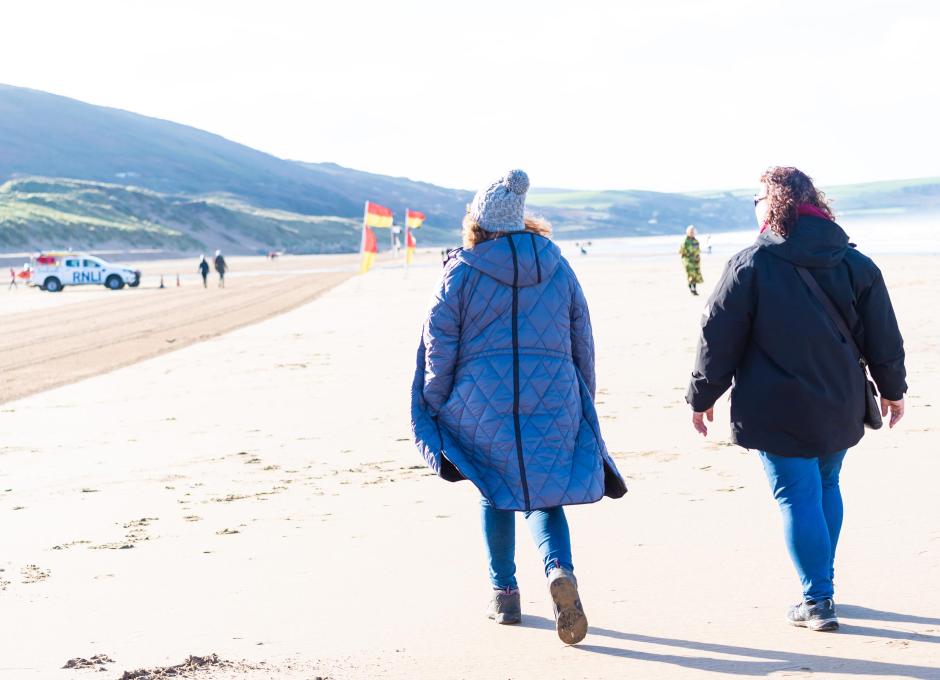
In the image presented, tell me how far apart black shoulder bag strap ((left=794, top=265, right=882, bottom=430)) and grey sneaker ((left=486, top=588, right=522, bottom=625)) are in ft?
4.70

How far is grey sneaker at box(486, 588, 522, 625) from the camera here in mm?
4516

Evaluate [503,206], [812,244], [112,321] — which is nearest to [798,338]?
[812,244]

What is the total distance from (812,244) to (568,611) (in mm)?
1508

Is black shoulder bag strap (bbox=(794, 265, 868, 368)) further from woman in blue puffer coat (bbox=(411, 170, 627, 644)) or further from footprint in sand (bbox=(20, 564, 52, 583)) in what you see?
footprint in sand (bbox=(20, 564, 52, 583))

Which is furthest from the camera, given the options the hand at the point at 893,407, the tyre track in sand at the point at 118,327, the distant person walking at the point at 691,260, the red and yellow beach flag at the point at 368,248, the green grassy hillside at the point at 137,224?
the green grassy hillside at the point at 137,224

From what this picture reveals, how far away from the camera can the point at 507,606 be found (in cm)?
452

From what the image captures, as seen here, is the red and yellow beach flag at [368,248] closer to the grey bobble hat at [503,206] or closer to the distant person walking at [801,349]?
the grey bobble hat at [503,206]

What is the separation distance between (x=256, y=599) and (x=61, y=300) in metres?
33.7

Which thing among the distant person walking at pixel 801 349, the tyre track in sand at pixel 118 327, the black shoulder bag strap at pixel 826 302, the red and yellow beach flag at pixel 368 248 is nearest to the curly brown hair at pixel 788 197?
the distant person walking at pixel 801 349

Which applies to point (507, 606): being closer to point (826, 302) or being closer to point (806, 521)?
point (806, 521)

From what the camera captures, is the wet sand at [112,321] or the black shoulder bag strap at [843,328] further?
the wet sand at [112,321]

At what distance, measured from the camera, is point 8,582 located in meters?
5.34

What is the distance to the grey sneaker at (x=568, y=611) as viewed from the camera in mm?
4109

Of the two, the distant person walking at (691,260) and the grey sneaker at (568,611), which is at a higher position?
the distant person walking at (691,260)
